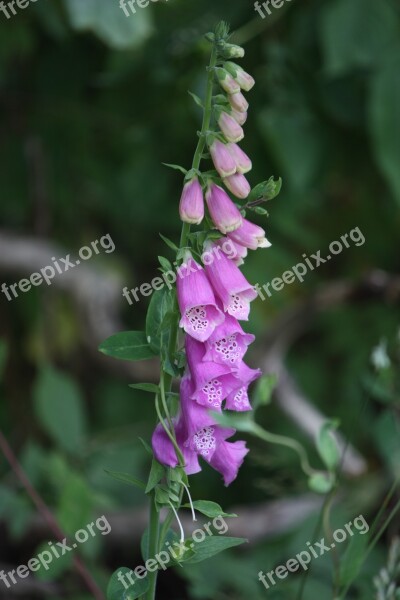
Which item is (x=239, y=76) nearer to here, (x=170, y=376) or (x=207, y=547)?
(x=170, y=376)

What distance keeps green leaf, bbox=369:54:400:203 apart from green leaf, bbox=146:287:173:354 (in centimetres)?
116

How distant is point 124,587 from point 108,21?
1269mm

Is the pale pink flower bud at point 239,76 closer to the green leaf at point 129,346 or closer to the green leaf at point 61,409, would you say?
the green leaf at point 129,346

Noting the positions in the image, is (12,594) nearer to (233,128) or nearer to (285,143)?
(285,143)

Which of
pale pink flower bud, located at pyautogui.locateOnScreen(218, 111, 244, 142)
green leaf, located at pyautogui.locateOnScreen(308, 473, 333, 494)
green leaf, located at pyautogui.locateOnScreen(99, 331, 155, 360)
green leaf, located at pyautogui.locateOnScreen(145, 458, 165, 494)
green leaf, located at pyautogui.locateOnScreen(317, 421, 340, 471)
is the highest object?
pale pink flower bud, located at pyautogui.locateOnScreen(218, 111, 244, 142)

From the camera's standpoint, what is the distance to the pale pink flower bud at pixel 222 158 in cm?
98

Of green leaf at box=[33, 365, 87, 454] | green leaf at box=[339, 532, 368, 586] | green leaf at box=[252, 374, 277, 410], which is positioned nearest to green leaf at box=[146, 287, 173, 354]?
green leaf at box=[252, 374, 277, 410]

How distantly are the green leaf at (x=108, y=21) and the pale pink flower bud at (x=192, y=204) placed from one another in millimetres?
966

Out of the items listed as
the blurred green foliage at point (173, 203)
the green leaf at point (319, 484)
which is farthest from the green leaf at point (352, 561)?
the blurred green foliage at point (173, 203)

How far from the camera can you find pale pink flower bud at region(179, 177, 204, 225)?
0.97m

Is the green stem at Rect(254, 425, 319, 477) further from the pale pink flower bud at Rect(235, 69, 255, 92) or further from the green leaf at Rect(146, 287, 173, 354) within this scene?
the pale pink flower bud at Rect(235, 69, 255, 92)

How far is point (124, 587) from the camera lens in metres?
1.06

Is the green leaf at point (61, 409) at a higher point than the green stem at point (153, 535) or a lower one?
higher

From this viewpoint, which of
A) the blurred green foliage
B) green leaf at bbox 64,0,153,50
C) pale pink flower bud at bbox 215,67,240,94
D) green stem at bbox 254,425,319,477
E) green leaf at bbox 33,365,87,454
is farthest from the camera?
green leaf at bbox 33,365,87,454
